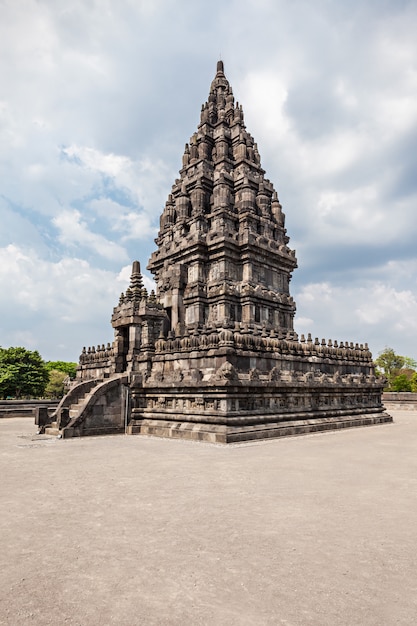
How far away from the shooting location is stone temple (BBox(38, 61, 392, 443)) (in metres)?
17.6

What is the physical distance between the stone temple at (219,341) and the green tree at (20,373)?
2358 cm

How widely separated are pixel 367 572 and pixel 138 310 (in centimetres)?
1871

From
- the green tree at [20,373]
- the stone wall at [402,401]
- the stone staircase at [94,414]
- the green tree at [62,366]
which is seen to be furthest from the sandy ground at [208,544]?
the green tree at [62,366]

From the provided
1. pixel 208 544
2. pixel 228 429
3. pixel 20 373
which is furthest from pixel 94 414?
pixel 20 373

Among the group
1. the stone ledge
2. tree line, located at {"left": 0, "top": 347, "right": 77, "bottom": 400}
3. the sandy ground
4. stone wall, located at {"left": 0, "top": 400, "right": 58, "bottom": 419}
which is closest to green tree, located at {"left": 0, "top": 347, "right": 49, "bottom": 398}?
tree line, located at {"left": 0, "top": 347, "right": 77, "bottom": 400}

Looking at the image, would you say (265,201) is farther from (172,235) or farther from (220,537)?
(220,537)

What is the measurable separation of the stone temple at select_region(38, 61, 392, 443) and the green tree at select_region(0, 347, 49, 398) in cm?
2358

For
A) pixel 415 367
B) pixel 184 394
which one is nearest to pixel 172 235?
pixel 184 394

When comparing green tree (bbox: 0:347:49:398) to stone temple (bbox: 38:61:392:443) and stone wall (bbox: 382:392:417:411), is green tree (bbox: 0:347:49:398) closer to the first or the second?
stone temple (bbox: 38:61:392:443)

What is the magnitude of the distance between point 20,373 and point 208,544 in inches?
1884

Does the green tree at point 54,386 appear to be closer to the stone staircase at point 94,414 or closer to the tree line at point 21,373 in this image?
the tree line at point 21,373

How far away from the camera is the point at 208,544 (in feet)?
17.7

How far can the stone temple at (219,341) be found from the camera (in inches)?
693

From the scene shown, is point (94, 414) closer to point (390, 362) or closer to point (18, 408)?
point (18, 408)
